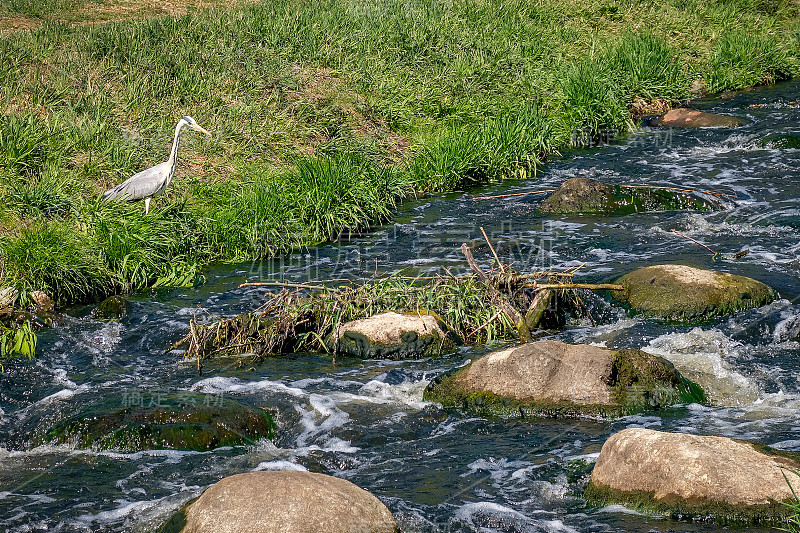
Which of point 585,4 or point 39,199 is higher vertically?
point 585,4

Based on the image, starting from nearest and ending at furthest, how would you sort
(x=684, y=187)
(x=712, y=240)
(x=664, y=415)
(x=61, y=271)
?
(x=664, y=415) < (x=61, y=271) < (x=712, y=240) < (x=684, y=187)

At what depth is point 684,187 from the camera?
11852 millimetres

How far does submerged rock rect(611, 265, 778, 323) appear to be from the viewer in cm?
771

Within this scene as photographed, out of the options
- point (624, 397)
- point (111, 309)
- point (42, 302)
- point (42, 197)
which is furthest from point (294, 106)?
point (624, 397)

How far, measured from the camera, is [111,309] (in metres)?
8.57

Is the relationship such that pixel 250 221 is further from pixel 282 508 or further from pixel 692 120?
pixel 692 120

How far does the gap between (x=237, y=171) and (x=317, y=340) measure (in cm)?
501

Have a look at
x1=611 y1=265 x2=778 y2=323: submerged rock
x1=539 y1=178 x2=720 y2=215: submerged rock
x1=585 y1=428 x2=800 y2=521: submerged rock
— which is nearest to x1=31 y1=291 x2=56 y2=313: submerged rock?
x1=611 y1=265 x2=778 y2=323: submerged rock

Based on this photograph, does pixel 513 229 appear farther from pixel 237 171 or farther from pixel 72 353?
pixel 72 353

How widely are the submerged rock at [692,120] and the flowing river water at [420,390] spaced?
135 inches

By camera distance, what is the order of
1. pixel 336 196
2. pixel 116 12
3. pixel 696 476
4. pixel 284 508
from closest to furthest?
pixel 284 508
pixel 696 476
pixel 336 196
pixel 116 12

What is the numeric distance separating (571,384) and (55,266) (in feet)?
18.0

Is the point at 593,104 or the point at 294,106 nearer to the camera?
the point at 294,106

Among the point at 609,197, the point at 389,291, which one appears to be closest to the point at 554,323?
the point at 389,291
